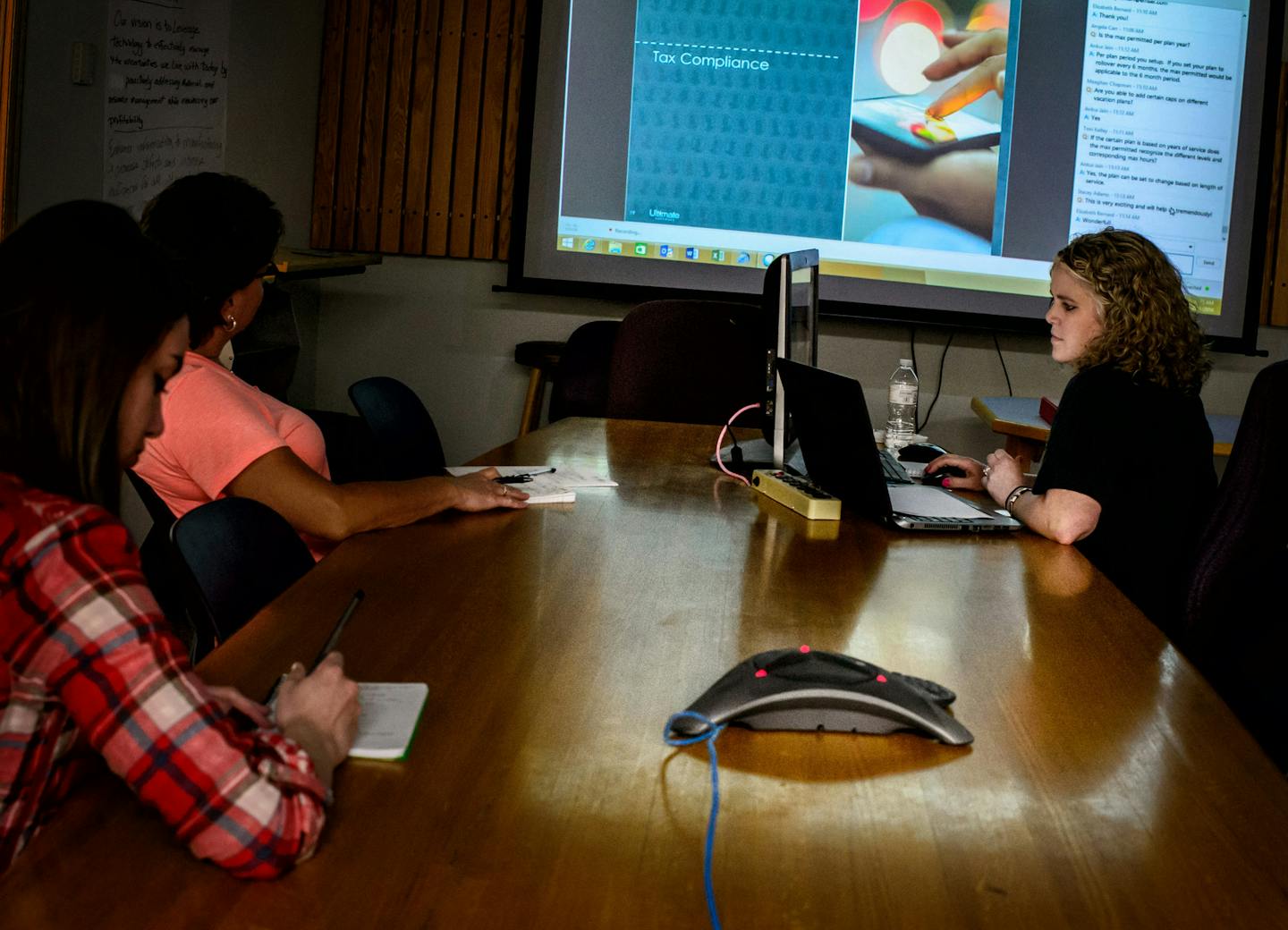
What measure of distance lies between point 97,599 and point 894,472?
220 cm

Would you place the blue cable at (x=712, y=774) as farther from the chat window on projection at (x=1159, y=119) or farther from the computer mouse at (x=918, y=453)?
the chat window on projection at (x=1159, y=119)

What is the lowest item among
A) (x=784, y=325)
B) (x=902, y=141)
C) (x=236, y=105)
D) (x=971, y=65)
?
(x=784, y=325)

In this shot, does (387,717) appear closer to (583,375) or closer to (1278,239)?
(583,375)

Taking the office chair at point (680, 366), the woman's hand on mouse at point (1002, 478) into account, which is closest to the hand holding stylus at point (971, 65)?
the office chair at point (680, 366)

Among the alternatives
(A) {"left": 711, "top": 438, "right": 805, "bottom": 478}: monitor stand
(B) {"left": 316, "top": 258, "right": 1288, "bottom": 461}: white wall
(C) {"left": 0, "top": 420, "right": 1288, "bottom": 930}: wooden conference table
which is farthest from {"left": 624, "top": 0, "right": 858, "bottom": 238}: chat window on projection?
(C) {"left": 0, "top": 420, "right": 1288, "bottom": 930}: wooden conference table

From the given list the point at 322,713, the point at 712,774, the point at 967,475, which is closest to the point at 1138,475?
the point at 967,475

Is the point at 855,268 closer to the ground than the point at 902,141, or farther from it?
closer to the ground

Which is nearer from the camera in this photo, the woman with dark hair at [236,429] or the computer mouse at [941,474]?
the woman with dark hair at [236,429]

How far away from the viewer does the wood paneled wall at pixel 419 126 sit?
213 inches

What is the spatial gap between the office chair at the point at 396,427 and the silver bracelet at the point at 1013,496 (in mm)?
1200

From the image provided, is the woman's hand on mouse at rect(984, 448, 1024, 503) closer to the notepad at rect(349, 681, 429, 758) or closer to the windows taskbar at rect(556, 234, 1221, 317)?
the notepad at rect(349, 681, 429, 758)

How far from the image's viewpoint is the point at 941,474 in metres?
3.03

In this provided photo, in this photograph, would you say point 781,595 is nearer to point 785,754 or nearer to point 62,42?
point 785,754

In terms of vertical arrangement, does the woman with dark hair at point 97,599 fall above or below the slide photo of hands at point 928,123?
below
